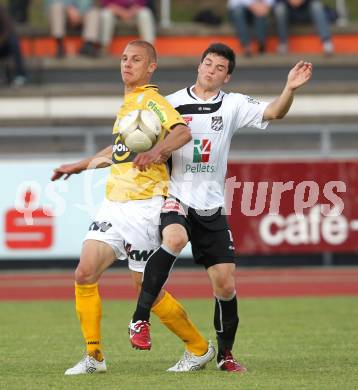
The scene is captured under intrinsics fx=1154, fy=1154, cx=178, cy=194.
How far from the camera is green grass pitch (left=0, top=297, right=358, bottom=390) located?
7.23 m

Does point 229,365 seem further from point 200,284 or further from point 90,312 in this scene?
point 200,284

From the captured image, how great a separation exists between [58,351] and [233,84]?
40.9 feet

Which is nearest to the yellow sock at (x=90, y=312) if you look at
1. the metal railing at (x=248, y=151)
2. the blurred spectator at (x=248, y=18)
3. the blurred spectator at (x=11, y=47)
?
the metal railing at (x=248, y=151)

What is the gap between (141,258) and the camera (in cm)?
764

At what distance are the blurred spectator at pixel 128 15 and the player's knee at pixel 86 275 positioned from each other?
45.7 feet

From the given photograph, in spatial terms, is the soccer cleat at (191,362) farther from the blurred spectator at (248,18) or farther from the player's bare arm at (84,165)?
the blurred spectator at (248,18)

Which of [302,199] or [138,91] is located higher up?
[138,91]

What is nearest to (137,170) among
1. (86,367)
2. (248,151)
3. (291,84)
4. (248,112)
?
(248,112)

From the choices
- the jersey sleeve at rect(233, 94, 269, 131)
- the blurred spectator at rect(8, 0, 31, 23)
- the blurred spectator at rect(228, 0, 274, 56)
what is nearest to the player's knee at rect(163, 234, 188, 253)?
the jersey sleeve at rect(233, 94, 269, 131)

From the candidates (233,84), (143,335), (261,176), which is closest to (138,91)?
(143,335)

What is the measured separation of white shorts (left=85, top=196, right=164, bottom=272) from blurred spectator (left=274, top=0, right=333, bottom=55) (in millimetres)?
13669

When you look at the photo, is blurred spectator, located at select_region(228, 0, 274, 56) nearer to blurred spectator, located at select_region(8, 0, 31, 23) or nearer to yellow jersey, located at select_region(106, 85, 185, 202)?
blurred spectator, located at select_region(8, 0, 31, 23)

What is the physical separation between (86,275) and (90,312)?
0.27m

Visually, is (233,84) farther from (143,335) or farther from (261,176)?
(143,335)
